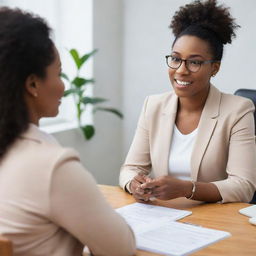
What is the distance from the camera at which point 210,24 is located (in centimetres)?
246

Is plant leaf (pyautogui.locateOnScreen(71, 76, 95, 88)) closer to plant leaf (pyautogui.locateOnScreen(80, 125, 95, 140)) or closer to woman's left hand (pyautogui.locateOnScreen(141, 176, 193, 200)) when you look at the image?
plant leaf (pyautogui.locateOnScreen(80, 125, 95, 140))

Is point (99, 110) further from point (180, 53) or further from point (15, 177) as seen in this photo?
point (15, 177)

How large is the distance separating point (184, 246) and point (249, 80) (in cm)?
269

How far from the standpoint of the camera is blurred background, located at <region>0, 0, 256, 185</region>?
3.99 meters

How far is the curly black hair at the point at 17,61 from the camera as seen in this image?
1.25 metres

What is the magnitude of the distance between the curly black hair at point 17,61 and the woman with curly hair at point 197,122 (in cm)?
98

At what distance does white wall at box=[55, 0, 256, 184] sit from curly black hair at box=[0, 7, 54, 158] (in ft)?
8.79

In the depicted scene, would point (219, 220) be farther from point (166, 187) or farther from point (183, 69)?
point (183, 69)

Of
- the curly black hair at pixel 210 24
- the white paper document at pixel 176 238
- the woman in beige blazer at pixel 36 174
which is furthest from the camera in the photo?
the curly black hair at pixel 210 24

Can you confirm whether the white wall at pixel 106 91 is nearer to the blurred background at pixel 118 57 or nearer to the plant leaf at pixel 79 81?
the blurred background at pixel 118 57

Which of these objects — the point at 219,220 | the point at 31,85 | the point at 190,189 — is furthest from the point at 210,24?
the point at 31,85

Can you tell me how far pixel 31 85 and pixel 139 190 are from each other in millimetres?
854

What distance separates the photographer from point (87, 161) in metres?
4.22

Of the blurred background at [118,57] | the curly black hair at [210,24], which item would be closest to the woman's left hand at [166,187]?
the curly black hair at [210,24]
